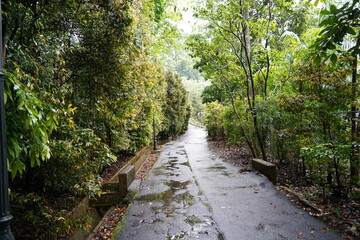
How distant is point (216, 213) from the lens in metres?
A: 4.66

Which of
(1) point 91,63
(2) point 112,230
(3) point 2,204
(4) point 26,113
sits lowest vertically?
(2) point 112,230

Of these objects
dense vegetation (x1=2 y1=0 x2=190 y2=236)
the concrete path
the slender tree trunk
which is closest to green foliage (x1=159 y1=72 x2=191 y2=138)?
the concrete path

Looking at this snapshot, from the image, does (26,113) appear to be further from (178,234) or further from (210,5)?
(210,5)

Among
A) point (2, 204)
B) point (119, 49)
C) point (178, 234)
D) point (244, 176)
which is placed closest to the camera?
point (2, 204)

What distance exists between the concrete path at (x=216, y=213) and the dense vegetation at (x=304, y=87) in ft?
4.03

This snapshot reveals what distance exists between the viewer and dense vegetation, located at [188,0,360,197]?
12.8ft

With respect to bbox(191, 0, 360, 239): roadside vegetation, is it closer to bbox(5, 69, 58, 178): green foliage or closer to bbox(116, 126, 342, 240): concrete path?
bbox(116, 126, 342, 240): concrete path

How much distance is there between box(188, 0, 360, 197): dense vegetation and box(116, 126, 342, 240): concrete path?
4.03 feet

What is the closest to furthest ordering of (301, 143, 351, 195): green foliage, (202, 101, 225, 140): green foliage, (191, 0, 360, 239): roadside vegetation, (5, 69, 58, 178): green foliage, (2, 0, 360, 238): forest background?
(5, 69, 58, 178): green foliage, (2, 0, 360, 238): forest background, (191, 0, 360, 239): roadside vegetation, (301, 143, 351, 195): green foliage, (202, 101, 225, 140): green foliage

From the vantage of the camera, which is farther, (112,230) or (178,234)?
(112,230)

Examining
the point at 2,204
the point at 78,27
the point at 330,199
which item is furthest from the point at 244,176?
the point at 2,204

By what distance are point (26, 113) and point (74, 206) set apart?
3116 millimetres

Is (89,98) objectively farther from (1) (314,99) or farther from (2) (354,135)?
(2) (354,135)

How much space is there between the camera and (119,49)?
4.60 meters
